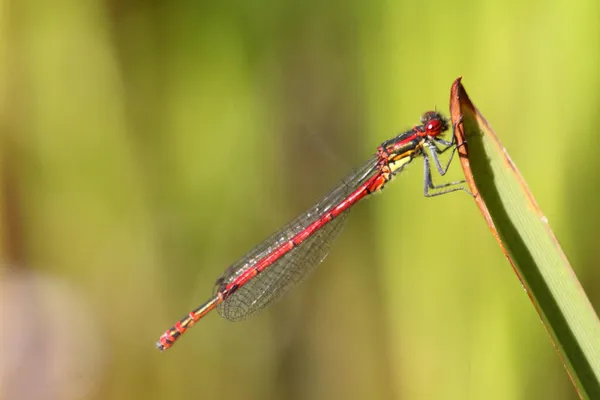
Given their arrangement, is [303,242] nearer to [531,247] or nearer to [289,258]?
[289,258]

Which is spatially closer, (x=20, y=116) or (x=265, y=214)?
(x=20, y=116)

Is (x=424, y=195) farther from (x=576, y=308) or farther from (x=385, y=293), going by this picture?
(x=576, y=308)

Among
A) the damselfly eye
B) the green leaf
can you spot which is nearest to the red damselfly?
the damselfly eye

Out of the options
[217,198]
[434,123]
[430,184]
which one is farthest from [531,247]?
[217,198]

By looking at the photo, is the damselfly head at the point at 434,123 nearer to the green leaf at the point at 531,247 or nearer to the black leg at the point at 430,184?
the black leg at the point at 430,184

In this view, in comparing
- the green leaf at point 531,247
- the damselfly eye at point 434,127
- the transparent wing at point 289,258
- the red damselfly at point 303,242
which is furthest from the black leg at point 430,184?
the green leaf at point 531,247

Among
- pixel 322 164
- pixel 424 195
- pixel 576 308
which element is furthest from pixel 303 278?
pixel 576 308

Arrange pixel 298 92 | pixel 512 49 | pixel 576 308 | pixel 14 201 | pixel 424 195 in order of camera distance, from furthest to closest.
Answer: pixel 298 92
pixel 14 201
pixel 424 195
pixel 512 49
pixel 576 308

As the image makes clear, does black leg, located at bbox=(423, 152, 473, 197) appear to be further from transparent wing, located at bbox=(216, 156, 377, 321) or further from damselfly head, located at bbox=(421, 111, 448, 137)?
transparent wing, located at bbox=(216, 156, 377, 321)
